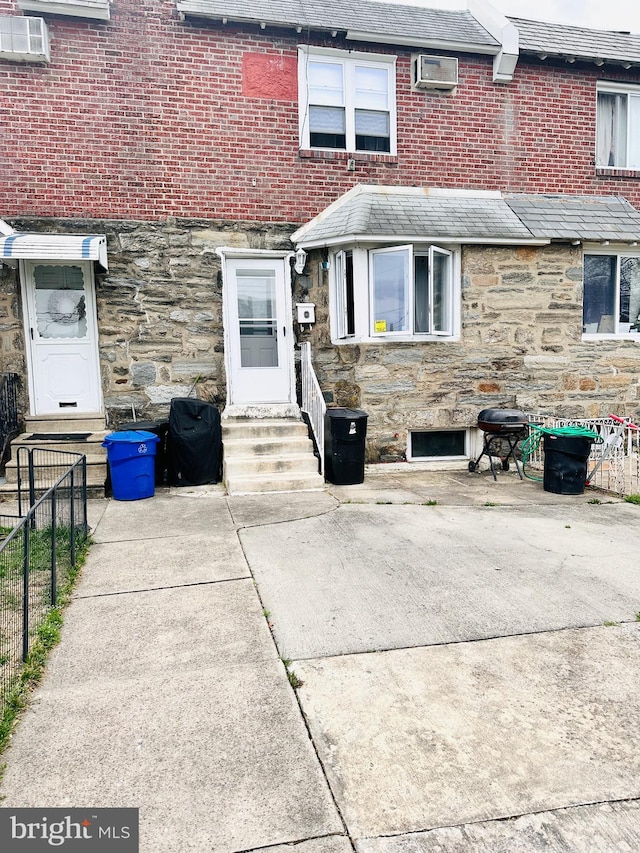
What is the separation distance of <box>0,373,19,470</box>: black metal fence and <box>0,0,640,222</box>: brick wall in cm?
252

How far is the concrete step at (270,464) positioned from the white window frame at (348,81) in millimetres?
5240

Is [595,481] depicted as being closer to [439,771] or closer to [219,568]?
[219,568]

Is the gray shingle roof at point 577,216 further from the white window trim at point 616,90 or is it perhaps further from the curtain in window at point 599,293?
the white window trim at point 616,90

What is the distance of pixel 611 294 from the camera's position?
10289 mm

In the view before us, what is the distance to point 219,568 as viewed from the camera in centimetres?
506

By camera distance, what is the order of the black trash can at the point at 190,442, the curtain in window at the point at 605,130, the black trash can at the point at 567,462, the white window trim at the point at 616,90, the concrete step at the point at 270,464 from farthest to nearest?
the curtain in window at the point at 605,130
the white window trim at the point at 616,90
the black trash can at the point at 190,442
the concrete step at the point at 270,464
the black trash can at the point at 567,462

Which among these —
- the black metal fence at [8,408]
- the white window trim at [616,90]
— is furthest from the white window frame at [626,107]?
the black metal fence at [8,408]

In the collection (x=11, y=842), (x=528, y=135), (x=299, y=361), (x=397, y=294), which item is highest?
(x=528, y=135)

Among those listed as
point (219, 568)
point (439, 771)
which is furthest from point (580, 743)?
point (219, 568)

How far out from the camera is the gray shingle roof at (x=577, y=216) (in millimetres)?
9672

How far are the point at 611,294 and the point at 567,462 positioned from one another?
13.2 ft

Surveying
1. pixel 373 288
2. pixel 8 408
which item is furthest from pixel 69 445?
pixel 373 288

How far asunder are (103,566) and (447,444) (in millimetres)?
6167

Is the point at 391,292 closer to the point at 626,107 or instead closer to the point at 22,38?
the point at 626,107
